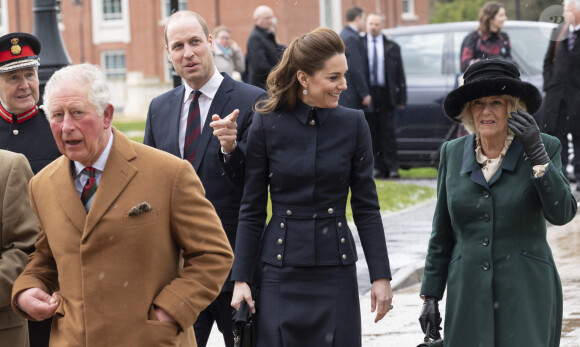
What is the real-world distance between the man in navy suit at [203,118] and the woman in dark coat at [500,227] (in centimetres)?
106

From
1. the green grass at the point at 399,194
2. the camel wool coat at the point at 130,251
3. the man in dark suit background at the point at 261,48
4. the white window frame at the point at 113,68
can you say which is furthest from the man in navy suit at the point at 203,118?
the white window frame at the point at 113,68

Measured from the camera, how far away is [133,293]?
4.11 m

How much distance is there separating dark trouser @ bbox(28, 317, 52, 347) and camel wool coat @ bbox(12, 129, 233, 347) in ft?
3.87

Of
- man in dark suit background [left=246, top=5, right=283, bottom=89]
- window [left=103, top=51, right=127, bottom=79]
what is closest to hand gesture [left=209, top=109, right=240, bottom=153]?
man in dark suit background [left=246, top=5, right=283, bottom=89]

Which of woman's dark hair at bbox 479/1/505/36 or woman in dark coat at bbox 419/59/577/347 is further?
woman's dark hair at bbox 479/1/505/36

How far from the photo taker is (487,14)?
14.3 meters

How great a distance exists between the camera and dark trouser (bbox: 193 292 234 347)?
5.71 metres

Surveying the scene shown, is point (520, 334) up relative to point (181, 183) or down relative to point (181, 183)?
down

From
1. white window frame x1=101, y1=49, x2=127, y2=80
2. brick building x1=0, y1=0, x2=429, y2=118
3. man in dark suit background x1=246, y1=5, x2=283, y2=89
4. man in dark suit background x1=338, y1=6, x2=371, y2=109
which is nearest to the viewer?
man in dark suit background x1=338, y1=6, x2=371, y2=109

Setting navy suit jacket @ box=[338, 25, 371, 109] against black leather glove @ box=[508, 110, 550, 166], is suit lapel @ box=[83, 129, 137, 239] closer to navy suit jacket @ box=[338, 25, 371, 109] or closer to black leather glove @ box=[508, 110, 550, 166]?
black leather glove @ box=[508, 110, 550, 166]

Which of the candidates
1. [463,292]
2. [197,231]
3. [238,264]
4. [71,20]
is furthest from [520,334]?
[71,20]

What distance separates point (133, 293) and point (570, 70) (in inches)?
422

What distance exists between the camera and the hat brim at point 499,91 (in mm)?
5074

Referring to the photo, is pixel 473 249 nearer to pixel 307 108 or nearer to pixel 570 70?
pixel 307 108
